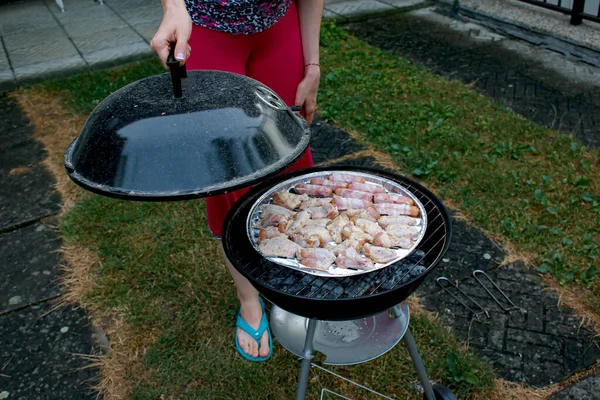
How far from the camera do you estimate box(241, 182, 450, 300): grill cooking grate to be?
1.74 metres

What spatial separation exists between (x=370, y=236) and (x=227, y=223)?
55 cm

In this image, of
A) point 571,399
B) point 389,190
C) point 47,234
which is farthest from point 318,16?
point 47,234

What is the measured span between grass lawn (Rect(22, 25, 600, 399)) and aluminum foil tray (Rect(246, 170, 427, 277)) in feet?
3.18

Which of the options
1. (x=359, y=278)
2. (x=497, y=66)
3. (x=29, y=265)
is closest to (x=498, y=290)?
(x=359, y=278)

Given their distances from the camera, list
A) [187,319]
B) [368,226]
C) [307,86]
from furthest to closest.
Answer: [187,319], [307,86], [368,226]

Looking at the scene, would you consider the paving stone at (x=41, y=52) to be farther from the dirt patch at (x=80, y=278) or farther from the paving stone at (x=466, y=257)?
the paving stone at (x=466, y=257)

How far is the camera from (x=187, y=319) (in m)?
2.96

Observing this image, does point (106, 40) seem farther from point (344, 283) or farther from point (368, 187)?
point (344, 283)

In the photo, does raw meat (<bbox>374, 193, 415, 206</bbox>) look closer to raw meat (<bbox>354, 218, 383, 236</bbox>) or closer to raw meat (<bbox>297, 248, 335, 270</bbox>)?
raw meat (<bbox>354, 218, 383, 236</bbox>)

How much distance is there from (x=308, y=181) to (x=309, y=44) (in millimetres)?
713

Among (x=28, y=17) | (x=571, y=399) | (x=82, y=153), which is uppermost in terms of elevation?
(x=82, y=153)

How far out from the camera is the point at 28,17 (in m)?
7.96

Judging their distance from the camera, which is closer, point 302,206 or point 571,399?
point 302,206

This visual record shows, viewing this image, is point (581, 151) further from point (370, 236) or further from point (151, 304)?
point (151, 304)
